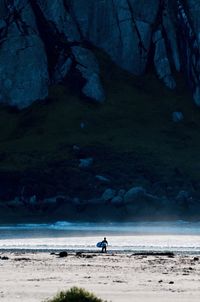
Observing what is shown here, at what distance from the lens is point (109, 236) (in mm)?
78438

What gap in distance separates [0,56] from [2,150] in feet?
97.1

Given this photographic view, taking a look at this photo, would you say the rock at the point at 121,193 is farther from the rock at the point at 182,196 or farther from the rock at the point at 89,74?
the rock at the point at 89,74

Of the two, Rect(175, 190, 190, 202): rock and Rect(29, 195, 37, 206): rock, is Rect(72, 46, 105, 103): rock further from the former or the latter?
Rect(29, 195, 37, 206): rock

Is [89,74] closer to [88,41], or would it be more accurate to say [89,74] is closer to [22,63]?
[22,63]

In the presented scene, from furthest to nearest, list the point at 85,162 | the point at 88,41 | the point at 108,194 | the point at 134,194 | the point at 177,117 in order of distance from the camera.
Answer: the point at 88,41 → the point at 177,117 → the point at 85,162 → the point at 108,194 → the point at 134,194

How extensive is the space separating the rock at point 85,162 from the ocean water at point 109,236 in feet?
83.2

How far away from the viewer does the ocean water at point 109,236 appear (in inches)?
2525

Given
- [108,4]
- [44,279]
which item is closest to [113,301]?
[44,279]

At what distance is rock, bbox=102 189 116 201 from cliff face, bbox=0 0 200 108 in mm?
45822

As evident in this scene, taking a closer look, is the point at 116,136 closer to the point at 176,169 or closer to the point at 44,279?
the point at 176,169

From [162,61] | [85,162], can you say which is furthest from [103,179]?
[162,61]

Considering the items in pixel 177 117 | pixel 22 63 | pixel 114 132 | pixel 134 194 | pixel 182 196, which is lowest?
pixel 182 196

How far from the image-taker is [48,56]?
16088 centimetres

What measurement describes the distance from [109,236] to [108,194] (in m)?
34.4
